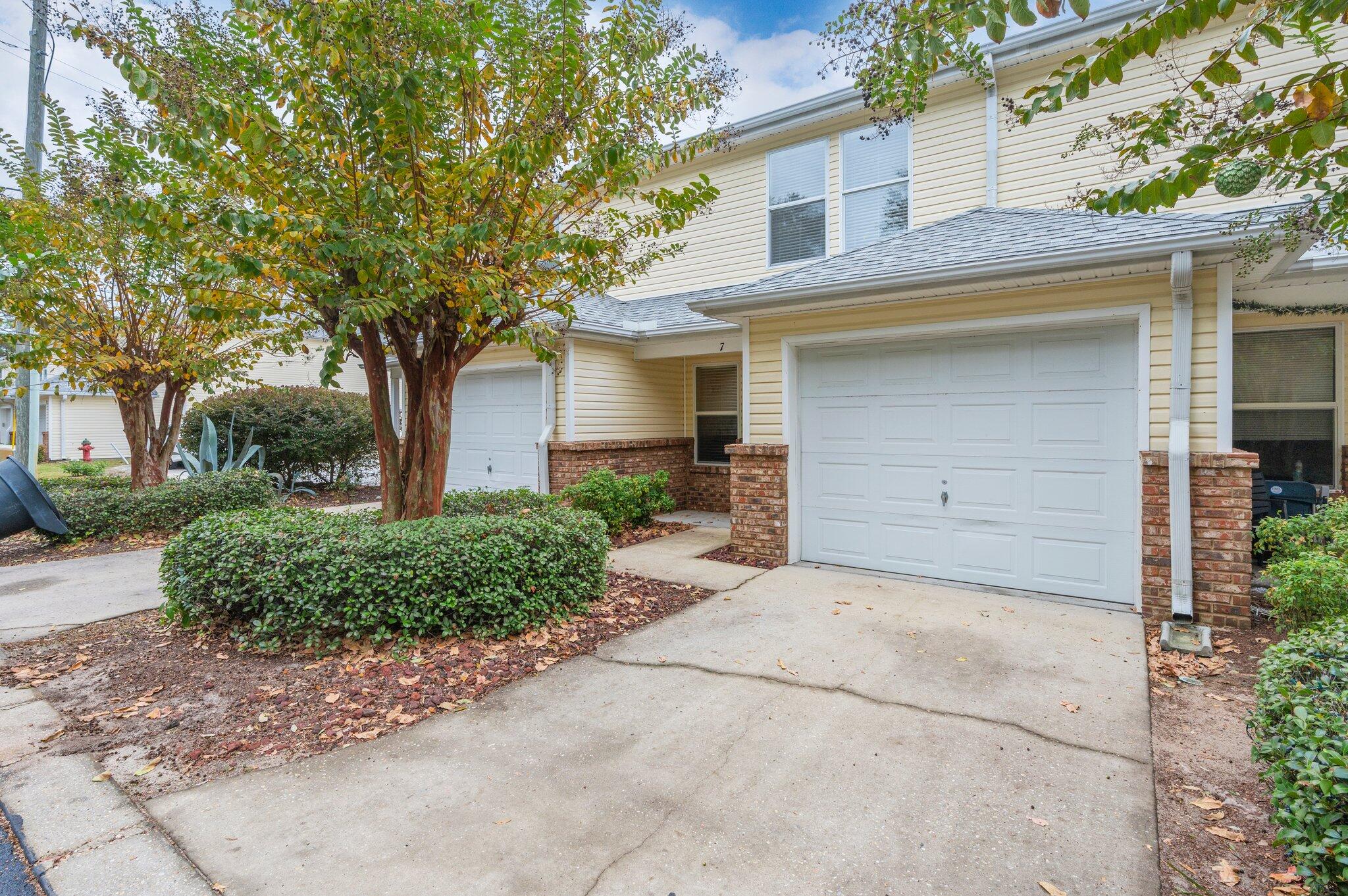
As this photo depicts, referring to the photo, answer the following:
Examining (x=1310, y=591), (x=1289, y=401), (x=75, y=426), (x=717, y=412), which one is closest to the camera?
(x=1310, y=591)

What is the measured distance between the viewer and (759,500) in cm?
722

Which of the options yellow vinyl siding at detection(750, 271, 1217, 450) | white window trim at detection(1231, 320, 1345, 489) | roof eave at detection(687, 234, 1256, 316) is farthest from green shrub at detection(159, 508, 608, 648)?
white window trim at detection(1231, 320, 1345, 489)

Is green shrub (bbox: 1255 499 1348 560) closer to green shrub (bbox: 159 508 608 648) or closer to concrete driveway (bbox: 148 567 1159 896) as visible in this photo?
concrete driveway (bbox: 148 567 1159 896)

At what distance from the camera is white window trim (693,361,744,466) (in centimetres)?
1052

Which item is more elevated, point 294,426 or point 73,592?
point 294,426

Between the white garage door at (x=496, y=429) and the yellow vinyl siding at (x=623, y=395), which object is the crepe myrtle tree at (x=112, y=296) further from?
the yellow vinyl siding at (x=623, y=395)

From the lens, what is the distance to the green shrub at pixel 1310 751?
1.84 meters

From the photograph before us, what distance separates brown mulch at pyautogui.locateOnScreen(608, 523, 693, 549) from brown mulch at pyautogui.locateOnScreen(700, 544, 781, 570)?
47.2 inches

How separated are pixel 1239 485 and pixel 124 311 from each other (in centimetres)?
1192

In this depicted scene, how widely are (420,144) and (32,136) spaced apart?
830 centimetres

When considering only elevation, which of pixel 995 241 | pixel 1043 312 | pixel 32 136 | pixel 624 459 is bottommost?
pixel 624 459

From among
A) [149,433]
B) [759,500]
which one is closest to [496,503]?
[759,500]

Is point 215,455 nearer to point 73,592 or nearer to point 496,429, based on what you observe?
point 496,429

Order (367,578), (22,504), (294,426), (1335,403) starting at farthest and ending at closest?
(294,426)
(22,504)
(1335,403)
(367,578)
